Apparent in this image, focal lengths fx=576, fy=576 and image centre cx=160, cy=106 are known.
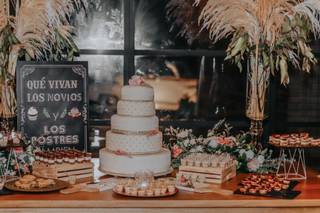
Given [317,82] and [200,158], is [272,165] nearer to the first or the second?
[200,158]

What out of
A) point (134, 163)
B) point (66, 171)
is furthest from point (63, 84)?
point (134, 163)

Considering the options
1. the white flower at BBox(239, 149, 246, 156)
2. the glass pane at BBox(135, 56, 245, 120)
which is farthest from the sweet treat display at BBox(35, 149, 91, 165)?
the glass pane at BBox(135, 56, 245, 120)

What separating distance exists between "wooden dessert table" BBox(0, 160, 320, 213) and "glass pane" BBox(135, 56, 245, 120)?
1.50 meters

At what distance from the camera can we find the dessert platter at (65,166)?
3.17m

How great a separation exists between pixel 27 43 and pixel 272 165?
1.71 meters

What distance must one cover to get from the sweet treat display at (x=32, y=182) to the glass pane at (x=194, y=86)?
149cm

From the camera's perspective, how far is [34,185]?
9.74ft

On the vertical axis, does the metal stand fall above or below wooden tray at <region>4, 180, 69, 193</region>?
above

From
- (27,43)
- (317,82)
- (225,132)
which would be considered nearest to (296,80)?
(317,82)

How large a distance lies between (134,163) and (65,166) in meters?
0.38

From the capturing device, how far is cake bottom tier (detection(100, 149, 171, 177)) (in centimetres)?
319

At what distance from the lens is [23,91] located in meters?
3.59

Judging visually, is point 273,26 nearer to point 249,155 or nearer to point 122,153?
point 249,155

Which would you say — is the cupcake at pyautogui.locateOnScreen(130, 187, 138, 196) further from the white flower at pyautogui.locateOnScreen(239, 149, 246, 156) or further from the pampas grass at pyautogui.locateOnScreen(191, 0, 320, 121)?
the pampas grass at pyautogui.locateOnScreen(191, 0, 320, 121)
